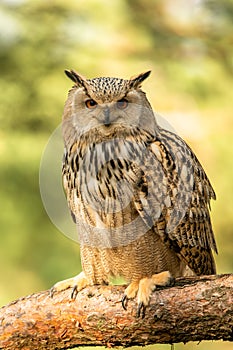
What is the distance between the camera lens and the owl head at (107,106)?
242cm

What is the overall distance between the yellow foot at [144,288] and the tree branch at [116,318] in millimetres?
21

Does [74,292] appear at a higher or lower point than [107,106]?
lower

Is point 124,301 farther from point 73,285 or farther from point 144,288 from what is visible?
point 73,285

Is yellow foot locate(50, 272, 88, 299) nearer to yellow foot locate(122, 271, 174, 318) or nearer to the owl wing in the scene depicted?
yellow foot locate(122, 271, 174, 318)

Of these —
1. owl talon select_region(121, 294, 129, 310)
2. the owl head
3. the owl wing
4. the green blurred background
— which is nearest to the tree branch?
owl talon select_region(121, 294, 129, 310)

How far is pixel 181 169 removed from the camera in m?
2.53

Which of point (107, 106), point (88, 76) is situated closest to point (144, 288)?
point (107, 106)

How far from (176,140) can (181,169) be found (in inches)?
5.4

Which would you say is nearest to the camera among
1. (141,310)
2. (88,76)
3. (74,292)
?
(141,310)

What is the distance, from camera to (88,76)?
430 centimetres

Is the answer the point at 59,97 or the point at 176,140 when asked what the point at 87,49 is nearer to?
the point at 59,97

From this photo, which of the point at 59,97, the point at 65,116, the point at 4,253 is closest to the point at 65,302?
the point at 65,116

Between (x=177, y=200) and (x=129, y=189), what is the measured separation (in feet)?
0.66

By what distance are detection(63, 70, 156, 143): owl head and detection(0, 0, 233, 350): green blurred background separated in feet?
5.03
